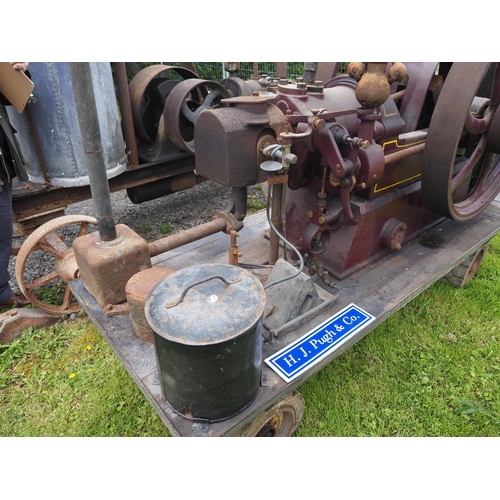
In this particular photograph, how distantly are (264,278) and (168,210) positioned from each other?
A: 224cm

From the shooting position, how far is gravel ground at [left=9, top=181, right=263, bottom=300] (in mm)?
3619

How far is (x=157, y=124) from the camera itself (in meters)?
3.58

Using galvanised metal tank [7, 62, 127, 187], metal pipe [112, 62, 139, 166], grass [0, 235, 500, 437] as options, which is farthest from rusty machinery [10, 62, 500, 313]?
metal pipe [112, 62, 139, 166]

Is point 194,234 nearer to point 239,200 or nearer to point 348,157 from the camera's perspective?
point 239,200

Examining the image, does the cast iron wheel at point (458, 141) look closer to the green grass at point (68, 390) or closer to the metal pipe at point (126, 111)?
the green grass at point (68, 390)

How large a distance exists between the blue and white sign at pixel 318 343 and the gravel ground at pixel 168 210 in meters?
2.08

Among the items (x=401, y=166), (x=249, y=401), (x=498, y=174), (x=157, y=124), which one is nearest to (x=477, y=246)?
(x=498, y=174)

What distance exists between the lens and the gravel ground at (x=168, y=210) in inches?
142

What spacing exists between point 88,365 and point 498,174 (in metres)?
2.72

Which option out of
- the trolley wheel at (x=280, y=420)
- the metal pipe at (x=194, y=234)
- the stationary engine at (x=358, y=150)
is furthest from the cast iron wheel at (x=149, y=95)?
the trolley wheel at (x=280, y=420)

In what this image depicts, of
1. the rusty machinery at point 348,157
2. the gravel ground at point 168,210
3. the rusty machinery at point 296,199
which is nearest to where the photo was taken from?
the rusty machinery at point 296,199

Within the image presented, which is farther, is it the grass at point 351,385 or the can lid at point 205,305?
the grass at point 351,385

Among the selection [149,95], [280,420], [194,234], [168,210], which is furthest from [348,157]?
[168,210]

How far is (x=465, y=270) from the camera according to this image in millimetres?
2719
